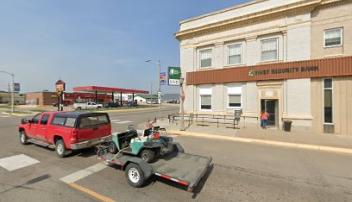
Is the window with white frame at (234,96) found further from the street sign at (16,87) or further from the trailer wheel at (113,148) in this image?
the street sign at (16,87)

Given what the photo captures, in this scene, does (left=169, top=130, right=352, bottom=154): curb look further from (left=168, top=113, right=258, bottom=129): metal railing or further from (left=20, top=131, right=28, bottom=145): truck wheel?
(left=20, top=131, right=28, bottom=145): truck wheel

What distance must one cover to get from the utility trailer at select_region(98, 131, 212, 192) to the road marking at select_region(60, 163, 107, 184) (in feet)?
2.19

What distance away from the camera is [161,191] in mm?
5004

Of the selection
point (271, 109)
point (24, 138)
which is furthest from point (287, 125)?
point (24, 138)

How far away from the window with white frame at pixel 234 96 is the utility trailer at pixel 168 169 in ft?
38.0

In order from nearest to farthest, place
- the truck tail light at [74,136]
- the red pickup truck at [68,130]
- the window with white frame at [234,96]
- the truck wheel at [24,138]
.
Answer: the truck tail light at [74,136] → the red pickup truck at [68,130] → the truck wheel at [24,138] → the window with white frame at [234,96]

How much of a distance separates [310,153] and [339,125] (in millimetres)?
6318

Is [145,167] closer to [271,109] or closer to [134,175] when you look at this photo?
[134,175]

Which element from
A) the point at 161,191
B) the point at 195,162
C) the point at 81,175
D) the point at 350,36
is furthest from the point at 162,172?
the point at 350,36

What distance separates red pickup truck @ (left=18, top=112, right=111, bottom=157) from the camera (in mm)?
7809

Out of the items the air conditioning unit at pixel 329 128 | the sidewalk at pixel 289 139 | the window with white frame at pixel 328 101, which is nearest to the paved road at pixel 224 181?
the sidewalk at pixel 289 139

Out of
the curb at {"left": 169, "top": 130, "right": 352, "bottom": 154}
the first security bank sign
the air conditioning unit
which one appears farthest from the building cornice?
the curb at {"left": 169, "top": 130, "right": 352, "bottom": 154}

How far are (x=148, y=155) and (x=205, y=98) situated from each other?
13224 mm

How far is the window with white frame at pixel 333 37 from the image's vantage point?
13.3m
